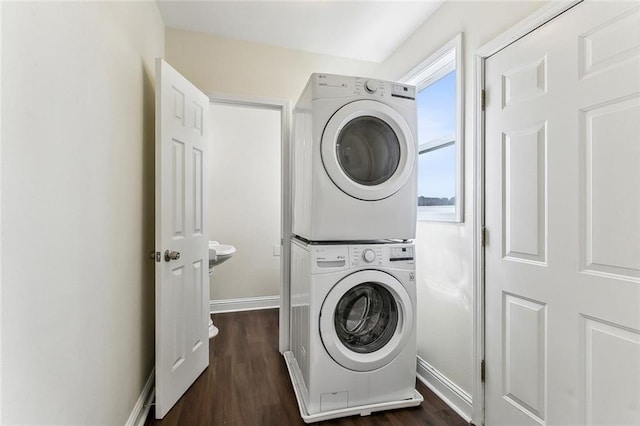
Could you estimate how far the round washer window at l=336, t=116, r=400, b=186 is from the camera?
1719mm

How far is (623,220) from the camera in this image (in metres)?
1.02

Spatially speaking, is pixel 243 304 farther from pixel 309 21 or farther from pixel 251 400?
pixel 309 21

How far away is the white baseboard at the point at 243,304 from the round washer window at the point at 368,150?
7.91 feet

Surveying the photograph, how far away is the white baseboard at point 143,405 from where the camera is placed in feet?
4.89

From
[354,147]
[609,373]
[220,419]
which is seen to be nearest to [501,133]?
[354,147]

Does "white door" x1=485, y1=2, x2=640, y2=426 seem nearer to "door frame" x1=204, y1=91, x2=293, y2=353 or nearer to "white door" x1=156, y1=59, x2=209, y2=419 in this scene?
"door frame" x1=204, y1=91, x2=293, y2=353

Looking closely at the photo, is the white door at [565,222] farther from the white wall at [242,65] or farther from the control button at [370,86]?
the white wall at [242,65]

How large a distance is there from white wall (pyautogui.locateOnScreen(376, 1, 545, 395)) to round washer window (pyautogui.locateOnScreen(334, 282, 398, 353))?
38 centimetres

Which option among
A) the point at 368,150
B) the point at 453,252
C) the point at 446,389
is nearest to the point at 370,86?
the point at 368,150

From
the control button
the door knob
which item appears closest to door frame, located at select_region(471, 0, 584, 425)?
the control button

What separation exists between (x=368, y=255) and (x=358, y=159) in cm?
57

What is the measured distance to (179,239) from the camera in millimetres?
1810

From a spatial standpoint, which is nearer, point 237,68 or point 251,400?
point 251,400

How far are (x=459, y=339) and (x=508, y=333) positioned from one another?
1.14 feet
